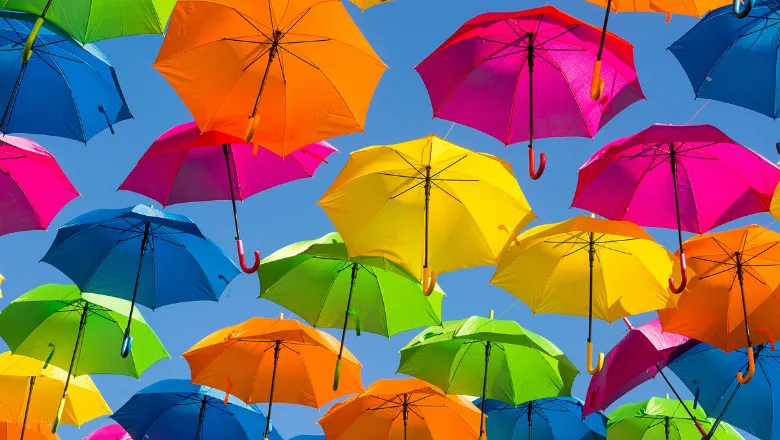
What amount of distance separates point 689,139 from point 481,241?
233 cm

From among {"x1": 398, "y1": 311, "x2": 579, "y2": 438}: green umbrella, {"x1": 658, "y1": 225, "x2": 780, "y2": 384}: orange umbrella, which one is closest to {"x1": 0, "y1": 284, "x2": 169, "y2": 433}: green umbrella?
{"x1": 398, "y1": 311, "x2": 579, "y2": 438}: green umbrella

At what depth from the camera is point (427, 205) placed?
378 inches

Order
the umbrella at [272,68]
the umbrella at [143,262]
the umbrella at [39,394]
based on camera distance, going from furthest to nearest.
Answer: the umbrella at [39,394] → the umbrella at [143,262] → the umbrella at [272,68]

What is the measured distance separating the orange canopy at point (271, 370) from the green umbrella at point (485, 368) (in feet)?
2.85

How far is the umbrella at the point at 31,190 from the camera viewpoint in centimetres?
1058

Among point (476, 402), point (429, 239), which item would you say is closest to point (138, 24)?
point (429, 239)

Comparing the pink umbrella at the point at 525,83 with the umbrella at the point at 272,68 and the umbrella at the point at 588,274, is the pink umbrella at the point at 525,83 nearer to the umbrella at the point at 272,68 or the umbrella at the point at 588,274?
the umbrella at the point at 272,68

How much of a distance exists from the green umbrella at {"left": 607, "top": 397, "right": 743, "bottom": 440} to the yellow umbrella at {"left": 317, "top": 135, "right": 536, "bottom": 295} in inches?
152

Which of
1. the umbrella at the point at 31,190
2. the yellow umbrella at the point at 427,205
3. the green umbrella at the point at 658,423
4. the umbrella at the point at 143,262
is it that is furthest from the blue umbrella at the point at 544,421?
the umbrella at the point at 31,190

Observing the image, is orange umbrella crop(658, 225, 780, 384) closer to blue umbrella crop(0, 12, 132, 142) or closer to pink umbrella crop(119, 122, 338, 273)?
pink umbrella crop(119, 122, 338, 273)

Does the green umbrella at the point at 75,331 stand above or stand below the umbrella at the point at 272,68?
below

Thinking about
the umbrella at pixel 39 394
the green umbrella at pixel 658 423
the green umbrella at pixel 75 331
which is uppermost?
the green umbrella at pixel 75 331

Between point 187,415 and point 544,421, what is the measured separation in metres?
4.78

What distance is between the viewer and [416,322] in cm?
1180
